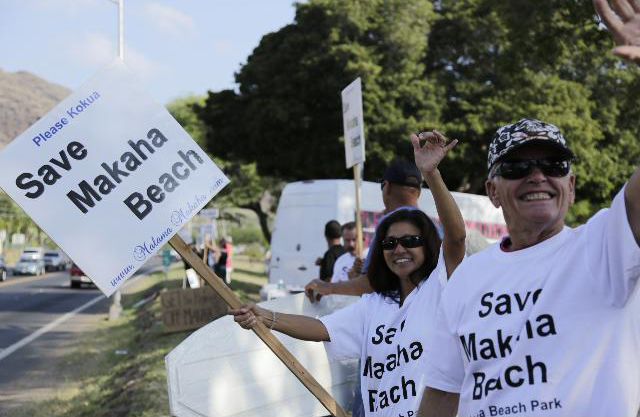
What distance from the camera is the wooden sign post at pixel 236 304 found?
3.48 m

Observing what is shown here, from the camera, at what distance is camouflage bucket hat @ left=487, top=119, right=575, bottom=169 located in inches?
84.4

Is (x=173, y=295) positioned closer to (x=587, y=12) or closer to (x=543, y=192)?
(x=587, y=12)

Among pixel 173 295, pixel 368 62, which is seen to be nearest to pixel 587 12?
pixel 173 295

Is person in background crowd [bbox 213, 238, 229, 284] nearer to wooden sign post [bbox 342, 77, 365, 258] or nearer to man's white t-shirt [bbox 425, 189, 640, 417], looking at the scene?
wooden sign post [bbox 342, 77, 365, 258]

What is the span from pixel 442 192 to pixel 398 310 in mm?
593

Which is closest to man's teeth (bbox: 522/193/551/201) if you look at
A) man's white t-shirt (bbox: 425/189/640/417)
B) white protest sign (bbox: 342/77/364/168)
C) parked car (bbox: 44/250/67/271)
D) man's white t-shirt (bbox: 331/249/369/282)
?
man's white t-shirt (bbox: 425/189/640/417)

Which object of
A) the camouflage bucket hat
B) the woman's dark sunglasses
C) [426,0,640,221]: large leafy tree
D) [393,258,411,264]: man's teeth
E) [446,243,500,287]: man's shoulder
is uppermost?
[426,0,640,221]: large leafy tree

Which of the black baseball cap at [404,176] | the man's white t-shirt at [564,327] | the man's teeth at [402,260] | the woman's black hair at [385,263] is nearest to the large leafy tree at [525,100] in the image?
the black baseball cap at [404,176]

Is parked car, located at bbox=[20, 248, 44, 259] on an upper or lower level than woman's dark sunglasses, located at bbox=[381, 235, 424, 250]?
lower

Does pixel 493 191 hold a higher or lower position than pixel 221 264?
higher

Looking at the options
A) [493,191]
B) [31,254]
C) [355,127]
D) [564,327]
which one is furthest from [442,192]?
[31,254]

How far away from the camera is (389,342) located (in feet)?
10.8

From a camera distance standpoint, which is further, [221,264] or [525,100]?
[525,100]

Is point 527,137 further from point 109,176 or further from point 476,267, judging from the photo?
point 109,176
